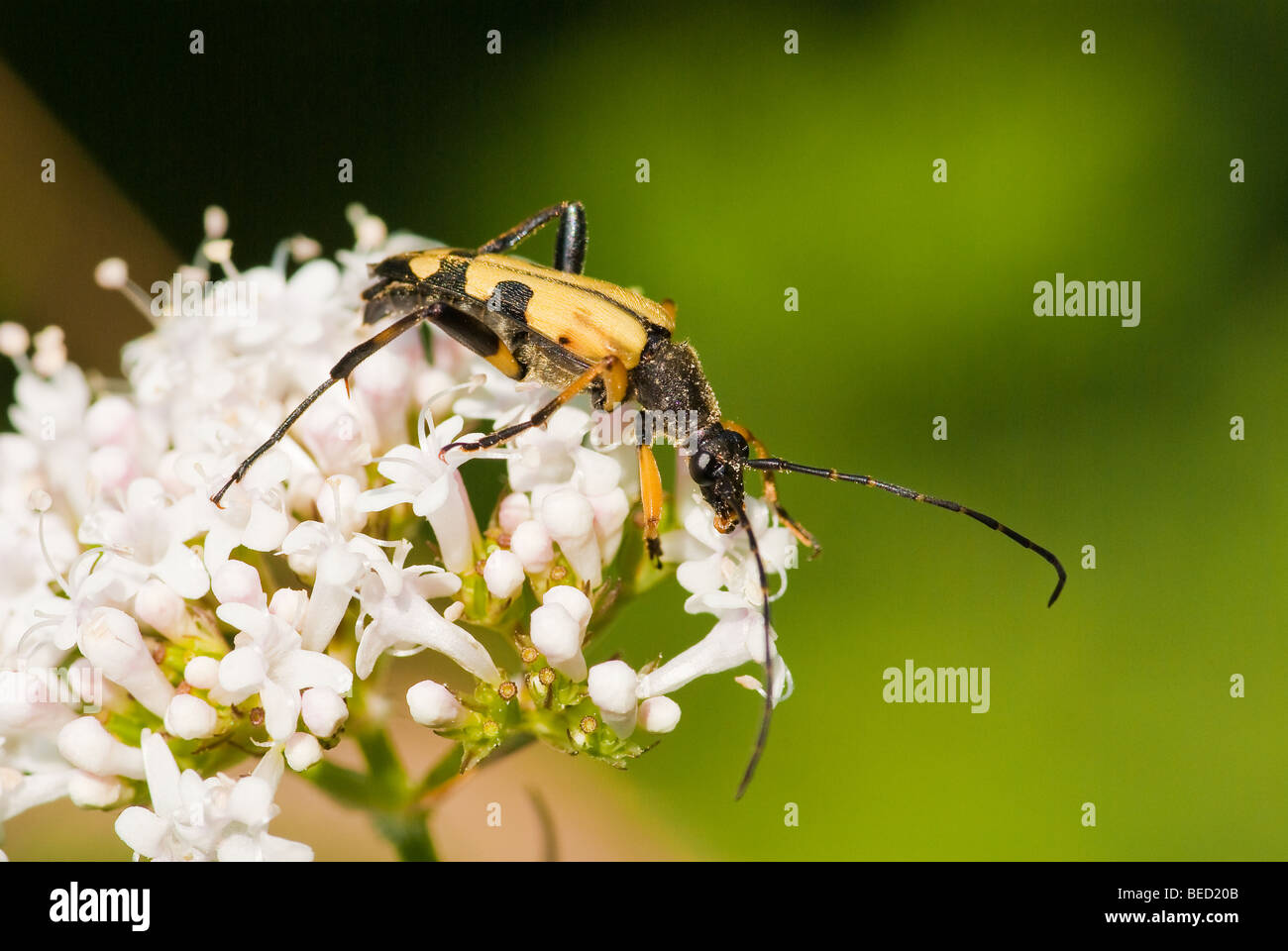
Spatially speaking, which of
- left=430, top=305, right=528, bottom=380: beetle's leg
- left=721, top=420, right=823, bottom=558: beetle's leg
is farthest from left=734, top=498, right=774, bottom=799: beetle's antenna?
left=430, top=305, right=528, bottom=380: beetle's leg

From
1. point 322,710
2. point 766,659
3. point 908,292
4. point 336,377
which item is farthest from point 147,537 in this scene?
point 908,292

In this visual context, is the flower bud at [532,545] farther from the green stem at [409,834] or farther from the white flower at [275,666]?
the green stem at [409,834]

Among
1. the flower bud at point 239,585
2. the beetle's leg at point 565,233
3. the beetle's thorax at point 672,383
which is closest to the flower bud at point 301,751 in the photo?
the flower bud at point 239,585

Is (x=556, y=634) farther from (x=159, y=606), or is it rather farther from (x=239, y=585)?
(x=159, y=606)

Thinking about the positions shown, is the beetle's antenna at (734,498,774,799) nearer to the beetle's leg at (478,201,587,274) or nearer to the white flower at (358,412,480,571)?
the white flower at (358,412,480,571)
